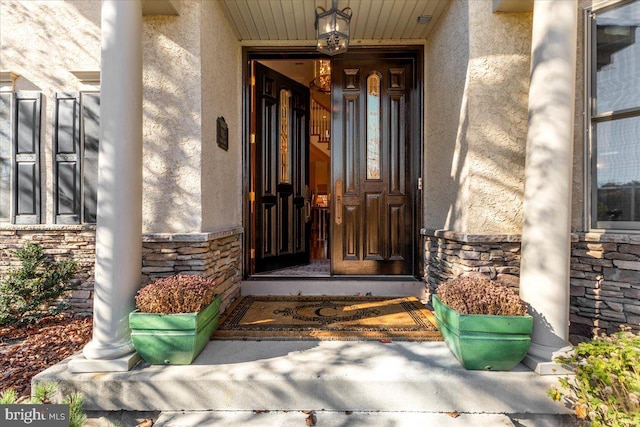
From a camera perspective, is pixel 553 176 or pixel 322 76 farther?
pixel 322 76

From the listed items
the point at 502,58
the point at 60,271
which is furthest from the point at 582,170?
the point at 60,271

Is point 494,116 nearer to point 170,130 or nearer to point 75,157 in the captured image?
point 170,130

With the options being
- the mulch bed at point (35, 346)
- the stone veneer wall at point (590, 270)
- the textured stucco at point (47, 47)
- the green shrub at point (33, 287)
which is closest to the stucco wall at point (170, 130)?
the textured stucco at point (47, 47)

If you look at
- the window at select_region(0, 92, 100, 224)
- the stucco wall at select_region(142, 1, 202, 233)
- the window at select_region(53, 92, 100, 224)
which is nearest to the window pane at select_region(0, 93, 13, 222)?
the window at select_region(0, 92, 100, 224)

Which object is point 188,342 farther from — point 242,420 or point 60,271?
point 60,271

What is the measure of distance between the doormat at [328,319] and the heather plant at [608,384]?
2.88 feet

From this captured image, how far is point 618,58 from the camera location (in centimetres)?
246

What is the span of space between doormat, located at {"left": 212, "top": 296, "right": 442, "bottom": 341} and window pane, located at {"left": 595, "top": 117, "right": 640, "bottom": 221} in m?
1.67

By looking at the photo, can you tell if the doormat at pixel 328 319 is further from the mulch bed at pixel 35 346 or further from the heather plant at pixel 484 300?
the mulch bed at pixel 35 346

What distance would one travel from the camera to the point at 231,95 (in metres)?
3.62

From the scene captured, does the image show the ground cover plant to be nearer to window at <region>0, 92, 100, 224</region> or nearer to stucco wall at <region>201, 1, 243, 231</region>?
stucco wall at <region>201, 1, 243, 231</region>

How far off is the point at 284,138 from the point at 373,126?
126 cm

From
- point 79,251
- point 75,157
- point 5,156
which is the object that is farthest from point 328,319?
point 5,156

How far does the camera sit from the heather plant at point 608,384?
1523 mm
